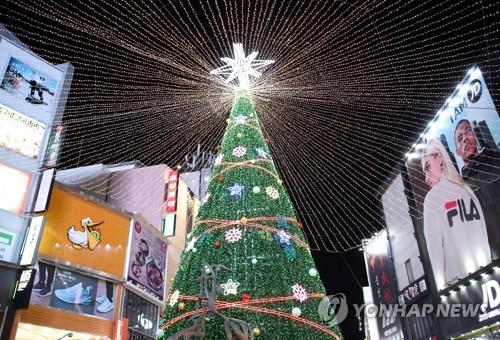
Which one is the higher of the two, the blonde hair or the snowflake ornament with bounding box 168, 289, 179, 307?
the blonde hair

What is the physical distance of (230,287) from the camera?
192 inches

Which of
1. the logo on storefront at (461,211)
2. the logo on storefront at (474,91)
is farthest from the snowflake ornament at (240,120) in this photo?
the logo on storefront at (461,211)

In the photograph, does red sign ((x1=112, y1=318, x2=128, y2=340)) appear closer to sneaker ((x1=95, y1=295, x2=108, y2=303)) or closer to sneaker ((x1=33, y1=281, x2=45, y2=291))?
sneaker ((x1=95, y1=295, x2=108, y2=303))

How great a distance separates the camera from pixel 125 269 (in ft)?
49.9

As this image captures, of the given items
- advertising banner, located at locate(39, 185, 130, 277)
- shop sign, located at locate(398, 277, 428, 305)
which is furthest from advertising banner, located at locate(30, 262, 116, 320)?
shop sign, located at locate(398, 277, 428, 305)

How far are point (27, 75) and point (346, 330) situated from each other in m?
44.4

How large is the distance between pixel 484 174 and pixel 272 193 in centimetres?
1030

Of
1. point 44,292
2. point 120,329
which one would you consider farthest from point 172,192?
point 44,292

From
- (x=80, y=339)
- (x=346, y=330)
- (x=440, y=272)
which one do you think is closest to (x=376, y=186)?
(x=440, y=272)

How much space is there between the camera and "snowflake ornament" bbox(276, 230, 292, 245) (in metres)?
5.32

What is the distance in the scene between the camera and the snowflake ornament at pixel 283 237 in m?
5.32

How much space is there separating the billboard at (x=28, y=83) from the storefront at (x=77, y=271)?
281 cm

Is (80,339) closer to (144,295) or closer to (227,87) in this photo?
(144,295)

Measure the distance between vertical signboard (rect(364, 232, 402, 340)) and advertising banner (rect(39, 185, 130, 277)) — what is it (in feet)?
46.7
